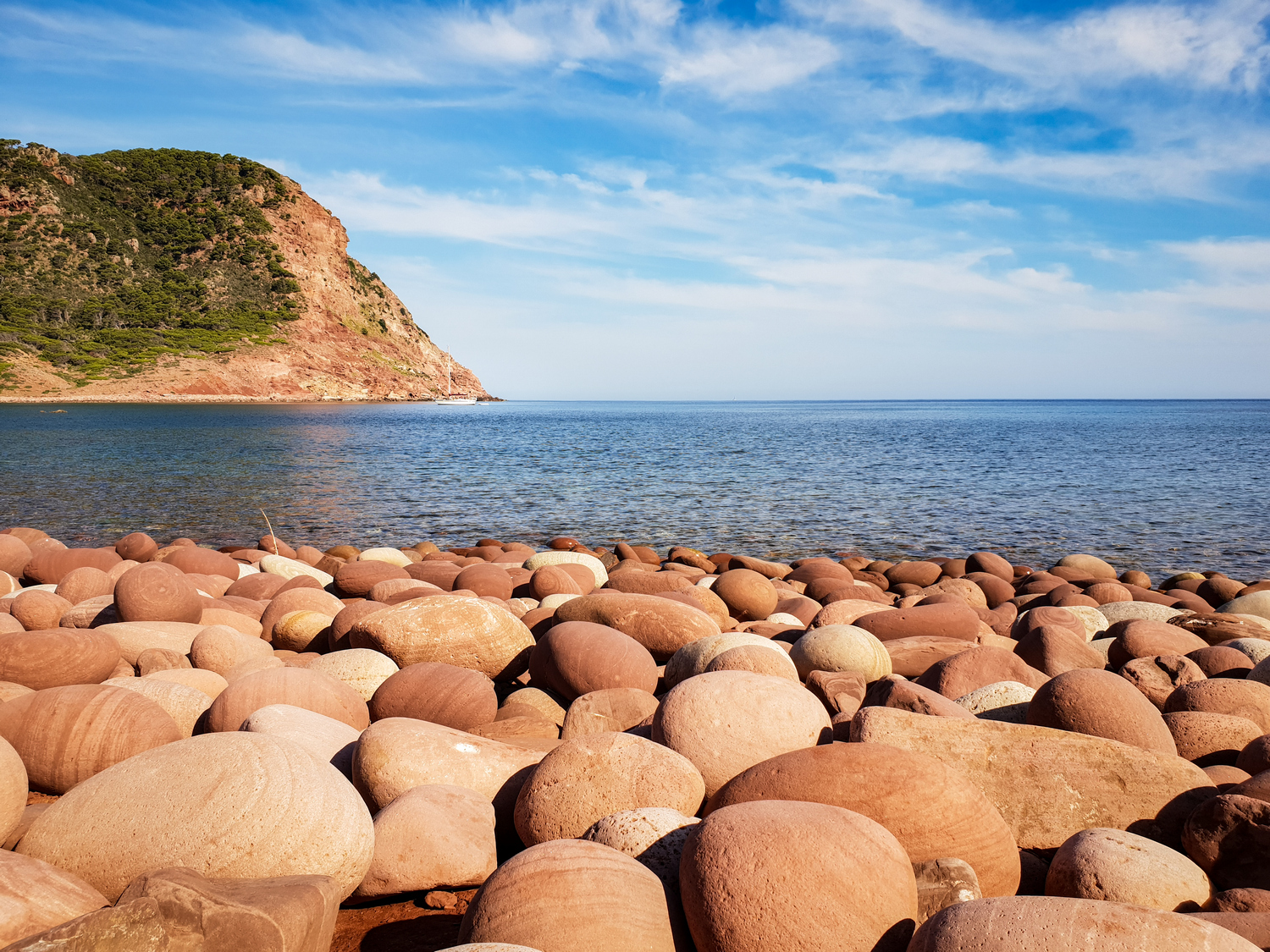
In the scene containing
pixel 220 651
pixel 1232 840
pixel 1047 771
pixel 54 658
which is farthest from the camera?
pixel 220 651

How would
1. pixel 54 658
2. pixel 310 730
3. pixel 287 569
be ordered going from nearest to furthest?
1. pixel 310 730
2. pixel 54 658
3. pixel 287 569

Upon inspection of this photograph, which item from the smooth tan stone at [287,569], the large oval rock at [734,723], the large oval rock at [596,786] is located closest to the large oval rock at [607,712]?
the large oval rock at [734,723]

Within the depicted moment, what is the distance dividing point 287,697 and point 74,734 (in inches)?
41.5

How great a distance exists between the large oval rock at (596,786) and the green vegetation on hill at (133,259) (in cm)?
10080

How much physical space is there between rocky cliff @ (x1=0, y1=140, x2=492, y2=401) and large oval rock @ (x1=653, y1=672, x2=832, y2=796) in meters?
99.1

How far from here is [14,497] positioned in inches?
884

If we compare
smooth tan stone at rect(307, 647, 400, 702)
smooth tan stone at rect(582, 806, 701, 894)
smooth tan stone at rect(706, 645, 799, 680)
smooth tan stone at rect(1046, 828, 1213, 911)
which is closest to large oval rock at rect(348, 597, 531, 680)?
smooth tan stone at rect(307, 647, 400, 702)

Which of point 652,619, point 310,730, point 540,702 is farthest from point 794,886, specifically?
point 652,619

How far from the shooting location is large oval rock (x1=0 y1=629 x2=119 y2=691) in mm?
5156

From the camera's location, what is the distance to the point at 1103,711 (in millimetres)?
4352

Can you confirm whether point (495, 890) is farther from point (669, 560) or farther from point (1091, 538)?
point (1091, 538)

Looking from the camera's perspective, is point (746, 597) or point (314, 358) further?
point (314, 358)

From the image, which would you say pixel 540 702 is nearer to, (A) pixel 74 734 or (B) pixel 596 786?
(B) pixel 596 786

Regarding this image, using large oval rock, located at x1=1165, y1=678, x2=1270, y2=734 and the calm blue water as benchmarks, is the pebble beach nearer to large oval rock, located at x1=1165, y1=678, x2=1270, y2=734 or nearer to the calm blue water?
large oval rock, located at x1=1165, y1=678, x2=1270, y2=734
